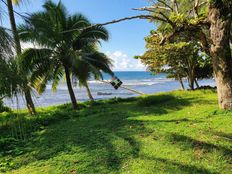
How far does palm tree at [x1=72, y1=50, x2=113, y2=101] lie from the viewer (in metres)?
11.5

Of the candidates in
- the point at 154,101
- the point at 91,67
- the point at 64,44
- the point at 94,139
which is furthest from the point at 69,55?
the point at 94,139

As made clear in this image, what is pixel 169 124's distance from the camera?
682 cm

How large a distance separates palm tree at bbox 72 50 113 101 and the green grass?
385cm

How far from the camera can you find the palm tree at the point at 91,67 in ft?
37.8

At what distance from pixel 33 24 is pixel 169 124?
484 cm

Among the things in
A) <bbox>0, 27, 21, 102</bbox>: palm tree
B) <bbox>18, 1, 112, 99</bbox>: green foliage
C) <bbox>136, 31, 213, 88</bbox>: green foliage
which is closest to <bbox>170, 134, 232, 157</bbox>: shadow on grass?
<bbox>0, 27, 21, 102</bbox>: palm tree

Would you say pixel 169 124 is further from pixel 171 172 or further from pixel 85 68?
pixel 85 68

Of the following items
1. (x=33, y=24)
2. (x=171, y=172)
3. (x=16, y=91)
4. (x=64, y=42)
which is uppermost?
(x=64, y=42)

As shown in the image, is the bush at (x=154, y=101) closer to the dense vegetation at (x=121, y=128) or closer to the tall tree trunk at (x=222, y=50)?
the dense vegetation at (x=121, y=128)

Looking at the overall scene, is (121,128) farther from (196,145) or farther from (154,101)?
(154,101)

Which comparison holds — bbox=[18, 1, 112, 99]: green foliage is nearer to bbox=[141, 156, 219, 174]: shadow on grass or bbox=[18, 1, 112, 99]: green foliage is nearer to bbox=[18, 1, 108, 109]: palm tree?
bbox=[18, 1, 108, 109]: palm tree

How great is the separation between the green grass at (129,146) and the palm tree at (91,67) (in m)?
3.85


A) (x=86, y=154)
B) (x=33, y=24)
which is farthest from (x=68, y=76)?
(x=33, y=24)

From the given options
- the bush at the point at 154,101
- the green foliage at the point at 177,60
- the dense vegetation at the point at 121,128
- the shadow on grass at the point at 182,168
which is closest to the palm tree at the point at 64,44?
the dense vegetation at the point at 121,128
